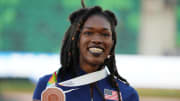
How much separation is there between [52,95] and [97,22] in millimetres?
552

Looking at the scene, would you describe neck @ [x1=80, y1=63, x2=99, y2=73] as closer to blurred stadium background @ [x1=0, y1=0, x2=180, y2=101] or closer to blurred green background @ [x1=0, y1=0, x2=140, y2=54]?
blurred stadium background @ [x1=0, y1=0, x2=180, y2=101]

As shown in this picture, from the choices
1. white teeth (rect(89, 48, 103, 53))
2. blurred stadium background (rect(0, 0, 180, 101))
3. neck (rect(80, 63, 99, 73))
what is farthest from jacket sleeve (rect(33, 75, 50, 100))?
blurred stadium background (rect(0, 0, 180, 101))

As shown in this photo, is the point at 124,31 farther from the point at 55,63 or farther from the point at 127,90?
the point at 127,90

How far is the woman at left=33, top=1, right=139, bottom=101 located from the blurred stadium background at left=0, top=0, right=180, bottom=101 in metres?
8.58

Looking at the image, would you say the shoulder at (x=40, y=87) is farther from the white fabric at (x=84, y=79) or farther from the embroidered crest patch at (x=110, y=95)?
the embroidered crest patch at (x=110, y=95)

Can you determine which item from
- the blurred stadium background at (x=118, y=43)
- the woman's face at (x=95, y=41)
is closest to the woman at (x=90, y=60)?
the woman's face at (x=95, y=41)

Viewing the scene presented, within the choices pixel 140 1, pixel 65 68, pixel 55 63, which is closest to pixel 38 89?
pixel 65 68

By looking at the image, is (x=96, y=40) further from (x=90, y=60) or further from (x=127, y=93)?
(x=127, y=93)

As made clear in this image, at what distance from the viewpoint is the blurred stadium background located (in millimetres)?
12867

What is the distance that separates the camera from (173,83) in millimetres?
12891

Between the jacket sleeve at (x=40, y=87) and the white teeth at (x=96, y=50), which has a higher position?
the white teeth at (x=96, y=50)

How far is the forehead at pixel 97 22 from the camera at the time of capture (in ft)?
9.23

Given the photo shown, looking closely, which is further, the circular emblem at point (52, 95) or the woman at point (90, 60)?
the woman at point (90, 60)

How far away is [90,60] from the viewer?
9.19 ft
